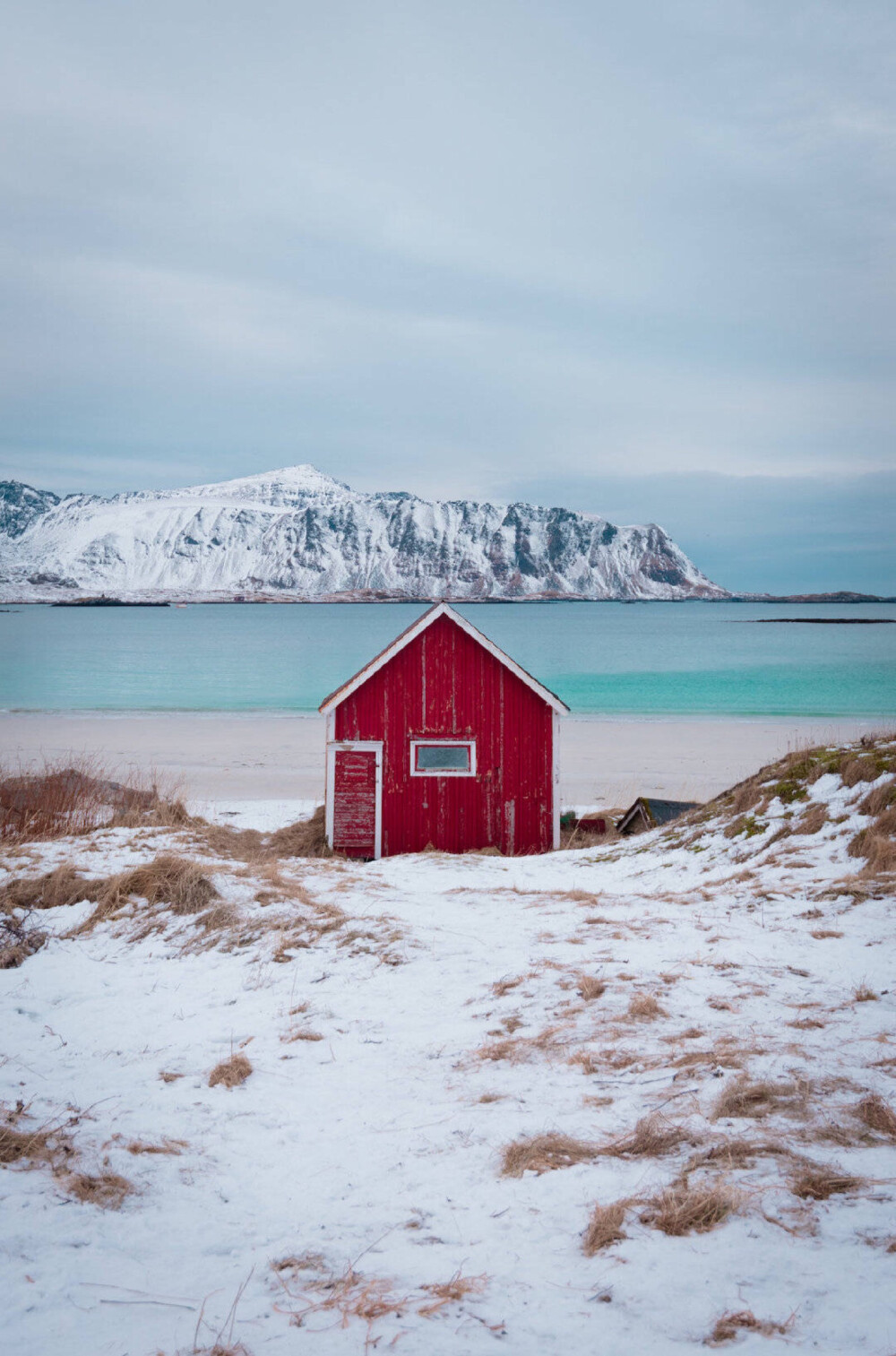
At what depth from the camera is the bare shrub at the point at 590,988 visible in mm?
6156

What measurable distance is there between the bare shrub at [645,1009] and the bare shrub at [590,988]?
31cm

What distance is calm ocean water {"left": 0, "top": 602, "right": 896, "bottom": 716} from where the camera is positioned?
176 feet

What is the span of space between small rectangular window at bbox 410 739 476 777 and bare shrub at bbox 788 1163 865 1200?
42.7 ft

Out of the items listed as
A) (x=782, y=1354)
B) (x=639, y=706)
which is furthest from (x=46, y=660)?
(x=782, y=1354)

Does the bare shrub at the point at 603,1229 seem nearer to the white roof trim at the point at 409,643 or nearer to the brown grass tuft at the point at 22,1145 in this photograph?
the brown grass tuft at the point at 22,1145

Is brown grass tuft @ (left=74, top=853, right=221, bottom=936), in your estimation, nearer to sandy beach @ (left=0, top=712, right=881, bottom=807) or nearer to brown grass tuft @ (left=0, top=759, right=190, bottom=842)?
brown grass tuft @ (left=0, top=759, right=190, bottom=842)

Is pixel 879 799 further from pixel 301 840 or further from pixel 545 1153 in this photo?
pixel 301 840

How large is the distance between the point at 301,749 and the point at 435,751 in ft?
58.7

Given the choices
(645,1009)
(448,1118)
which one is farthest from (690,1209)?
(645,1009)

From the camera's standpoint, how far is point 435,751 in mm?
16781

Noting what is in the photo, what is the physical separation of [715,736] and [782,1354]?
37.0 meters

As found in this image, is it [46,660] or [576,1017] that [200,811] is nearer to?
[576,1017]

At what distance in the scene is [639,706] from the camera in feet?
174

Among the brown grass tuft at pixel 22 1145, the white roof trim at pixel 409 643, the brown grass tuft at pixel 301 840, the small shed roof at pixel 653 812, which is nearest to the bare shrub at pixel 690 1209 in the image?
the brown grass tuft at pixel 22 1145
